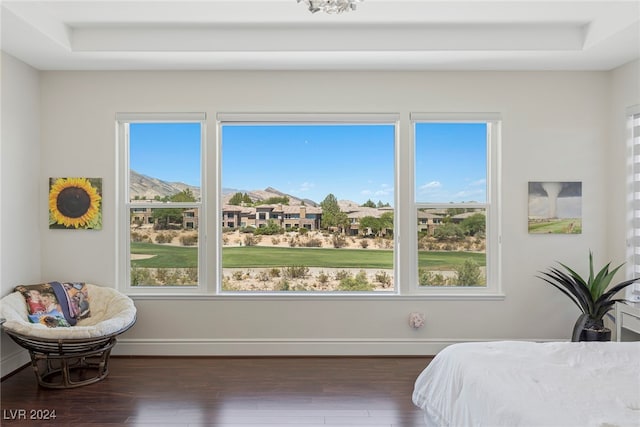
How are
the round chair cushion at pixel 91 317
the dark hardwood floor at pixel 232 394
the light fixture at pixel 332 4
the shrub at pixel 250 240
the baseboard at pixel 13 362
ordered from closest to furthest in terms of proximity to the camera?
the light fixture at pixel 332 4, the dark hardwood floor at pixel 232 394, the round chair cushion at pixel 91 317, the baseboard at pixel 13 362, the shrub at pixel 250 240

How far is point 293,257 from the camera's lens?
4.30 metres

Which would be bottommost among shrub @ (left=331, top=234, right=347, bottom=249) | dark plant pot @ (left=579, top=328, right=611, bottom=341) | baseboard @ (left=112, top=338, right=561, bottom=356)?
baseboard @ (left=112, top=338, right=561, bottom=356)

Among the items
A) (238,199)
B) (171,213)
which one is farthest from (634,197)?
(171,213)

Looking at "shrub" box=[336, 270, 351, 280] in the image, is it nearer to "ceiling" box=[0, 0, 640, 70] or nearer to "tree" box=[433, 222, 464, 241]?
"tree" box=[433, 222, 464, 241]

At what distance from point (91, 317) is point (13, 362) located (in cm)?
65

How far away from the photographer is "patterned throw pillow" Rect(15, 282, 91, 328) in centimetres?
361

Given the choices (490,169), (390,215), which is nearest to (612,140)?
(490,169)

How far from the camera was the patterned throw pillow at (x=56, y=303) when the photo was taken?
3613 mm

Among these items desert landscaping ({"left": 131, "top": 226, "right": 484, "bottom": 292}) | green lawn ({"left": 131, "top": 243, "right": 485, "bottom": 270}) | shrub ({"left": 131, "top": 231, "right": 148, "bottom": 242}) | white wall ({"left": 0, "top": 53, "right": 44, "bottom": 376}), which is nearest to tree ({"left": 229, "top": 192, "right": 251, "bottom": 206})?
desert landscaping ({"left": 131, "top": 226, "right": 484, "bottom": 292})

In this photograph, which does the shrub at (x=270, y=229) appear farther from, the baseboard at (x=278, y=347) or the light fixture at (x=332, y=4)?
the light fixture at (x=332, y=4)

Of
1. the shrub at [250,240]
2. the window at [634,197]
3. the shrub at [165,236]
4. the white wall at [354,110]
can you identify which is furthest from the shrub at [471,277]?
the shrub at [165,236]

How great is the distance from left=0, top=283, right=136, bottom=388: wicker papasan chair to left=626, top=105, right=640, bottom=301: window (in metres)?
4.21

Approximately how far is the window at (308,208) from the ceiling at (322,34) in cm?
70

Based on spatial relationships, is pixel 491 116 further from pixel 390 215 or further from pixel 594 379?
pixel 594 379
